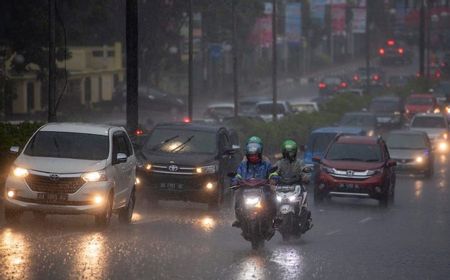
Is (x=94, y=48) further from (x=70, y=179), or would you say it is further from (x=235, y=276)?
(x=235, y=276)

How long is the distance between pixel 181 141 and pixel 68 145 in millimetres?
5832

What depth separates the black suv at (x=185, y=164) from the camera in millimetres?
25031

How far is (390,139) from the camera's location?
134 ft

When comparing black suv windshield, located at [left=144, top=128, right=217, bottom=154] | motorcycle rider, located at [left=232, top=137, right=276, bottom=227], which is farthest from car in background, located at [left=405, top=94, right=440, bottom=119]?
motorcycle rider, located at [left=232, top=137, right=276, bottom=227]

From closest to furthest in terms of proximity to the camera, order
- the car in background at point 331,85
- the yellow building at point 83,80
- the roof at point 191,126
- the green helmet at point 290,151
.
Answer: the green helmet at point 290,151
the roof at point 191,126
the yellow building at point 83,80
the car in background at point 331,85

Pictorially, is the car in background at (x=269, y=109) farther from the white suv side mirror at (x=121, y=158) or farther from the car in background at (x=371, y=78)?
the car in background at (x=371, y=78)

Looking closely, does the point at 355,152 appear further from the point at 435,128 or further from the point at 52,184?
the point at 435,128

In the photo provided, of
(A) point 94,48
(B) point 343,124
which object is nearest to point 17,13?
(B) point 343,124

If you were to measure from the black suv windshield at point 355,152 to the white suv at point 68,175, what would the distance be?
9.59 meters

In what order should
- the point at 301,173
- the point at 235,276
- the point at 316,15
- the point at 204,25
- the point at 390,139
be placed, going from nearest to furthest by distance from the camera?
the point at 235,276
the point at 301,173
the point at 390,139
the point at 204,25
the point at 316,15

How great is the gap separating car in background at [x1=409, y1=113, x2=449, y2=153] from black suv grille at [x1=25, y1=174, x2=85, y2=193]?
3169 cm

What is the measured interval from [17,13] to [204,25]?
113ft

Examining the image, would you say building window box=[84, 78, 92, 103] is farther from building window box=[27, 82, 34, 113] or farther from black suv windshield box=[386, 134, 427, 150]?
black suv windshield box=[386, 134, 427, 150]

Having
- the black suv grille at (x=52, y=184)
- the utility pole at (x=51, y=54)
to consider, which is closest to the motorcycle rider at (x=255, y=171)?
the black suv grille at (x=52, y=184)
